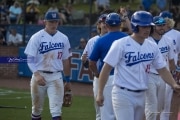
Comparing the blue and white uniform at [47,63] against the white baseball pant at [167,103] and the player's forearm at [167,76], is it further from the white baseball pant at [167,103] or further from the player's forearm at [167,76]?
the player's forearm at [167,76]

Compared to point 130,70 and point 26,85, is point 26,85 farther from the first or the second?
point 130,70

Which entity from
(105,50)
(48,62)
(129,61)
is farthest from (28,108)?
(129,61)

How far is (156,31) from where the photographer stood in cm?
1058

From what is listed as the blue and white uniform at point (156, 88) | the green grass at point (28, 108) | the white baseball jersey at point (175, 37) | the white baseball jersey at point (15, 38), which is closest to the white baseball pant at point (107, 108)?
the blue and white uniform at point (156, 88)

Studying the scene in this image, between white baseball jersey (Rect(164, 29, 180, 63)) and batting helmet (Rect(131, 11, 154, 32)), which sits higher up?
batting helmet (Rect(131, 11, 154, 32))

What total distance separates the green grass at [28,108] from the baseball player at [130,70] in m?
5.27

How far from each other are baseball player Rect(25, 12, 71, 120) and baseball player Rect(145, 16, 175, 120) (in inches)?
59.2

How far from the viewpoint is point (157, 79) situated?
1036cm

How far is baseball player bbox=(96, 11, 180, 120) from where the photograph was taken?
774cm

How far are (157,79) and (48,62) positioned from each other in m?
1.89

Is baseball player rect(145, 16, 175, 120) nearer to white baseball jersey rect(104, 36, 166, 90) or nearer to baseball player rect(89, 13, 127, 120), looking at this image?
baseball player rect(89, 13, 127, 120)

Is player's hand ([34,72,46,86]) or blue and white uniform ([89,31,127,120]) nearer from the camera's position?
blue and white uniform ([89,31,127,120])

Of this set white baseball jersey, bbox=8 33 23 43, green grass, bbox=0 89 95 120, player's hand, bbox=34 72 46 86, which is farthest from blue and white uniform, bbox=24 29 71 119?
white baseball jersey, bbox=8 33 23 43

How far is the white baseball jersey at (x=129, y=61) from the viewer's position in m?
7.77
